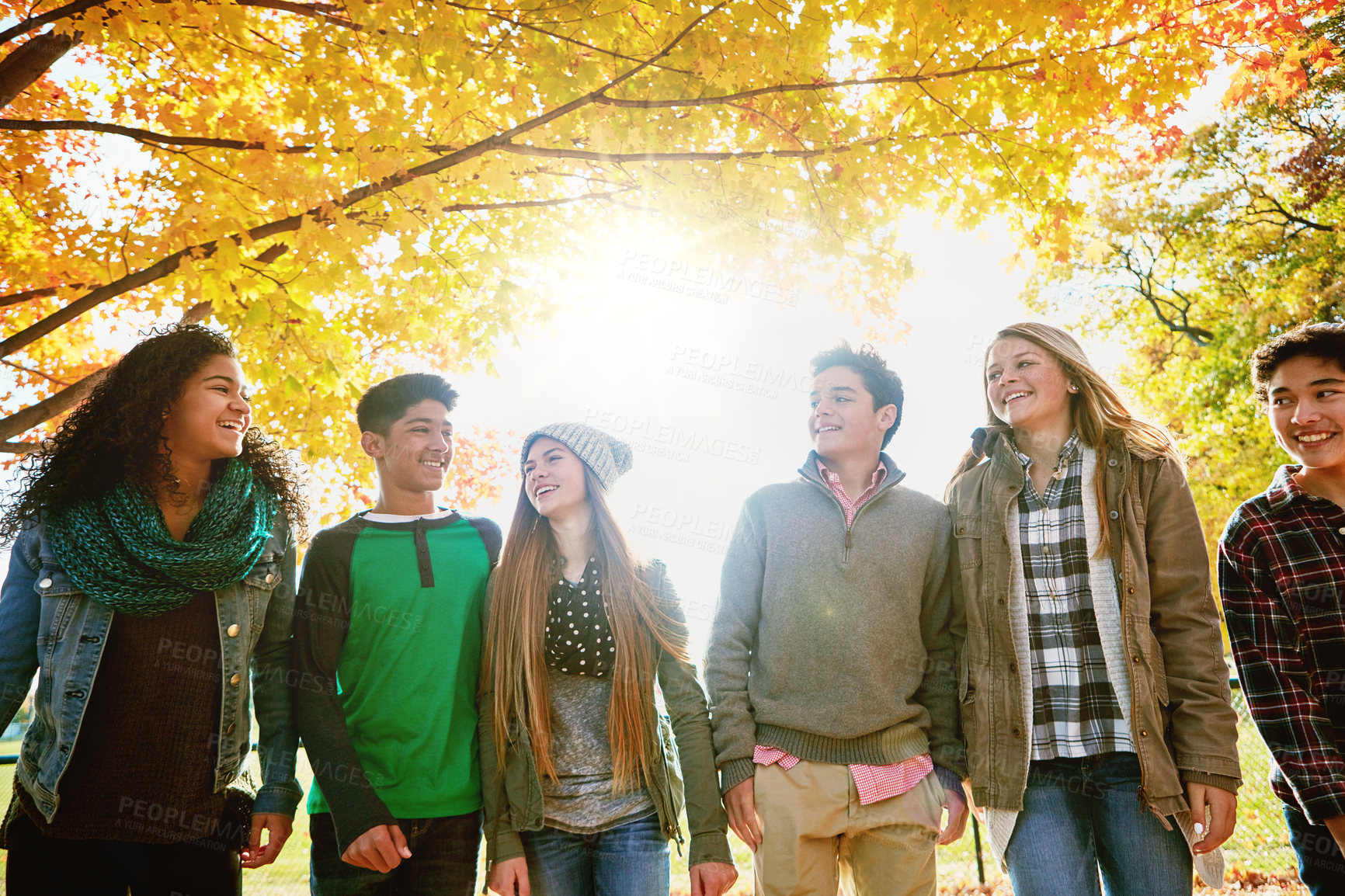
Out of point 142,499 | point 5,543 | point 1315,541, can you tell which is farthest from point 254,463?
point 1315,541

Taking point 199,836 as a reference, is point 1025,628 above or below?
above

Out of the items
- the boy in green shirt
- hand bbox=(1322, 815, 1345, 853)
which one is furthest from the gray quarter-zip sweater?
hand bbox=(1322, 815, 1345, 853)

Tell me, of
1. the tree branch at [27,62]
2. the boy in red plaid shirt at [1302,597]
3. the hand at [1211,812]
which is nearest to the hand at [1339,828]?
the boy in red plaid shirt at [1302,597]

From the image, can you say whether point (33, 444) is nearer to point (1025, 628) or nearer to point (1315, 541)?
point (1025, 628)

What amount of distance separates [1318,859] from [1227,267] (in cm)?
1174

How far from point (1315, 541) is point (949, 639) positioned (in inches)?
47.9

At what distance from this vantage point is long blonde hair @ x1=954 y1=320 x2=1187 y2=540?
8.55 feet

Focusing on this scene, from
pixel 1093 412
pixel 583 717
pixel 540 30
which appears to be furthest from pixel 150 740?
pixel 1093 412

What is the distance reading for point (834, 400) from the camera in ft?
9.74

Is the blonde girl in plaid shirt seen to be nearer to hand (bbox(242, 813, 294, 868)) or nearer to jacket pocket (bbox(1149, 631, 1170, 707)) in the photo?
jacket pocket (bbox(1149, 631, 1170, 707))

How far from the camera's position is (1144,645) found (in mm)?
2359

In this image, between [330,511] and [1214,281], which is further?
[1214,281]

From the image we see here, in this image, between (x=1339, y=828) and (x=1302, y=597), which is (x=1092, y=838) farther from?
(x=1302, y=597)

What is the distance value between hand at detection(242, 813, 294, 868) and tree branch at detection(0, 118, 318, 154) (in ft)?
8.05
